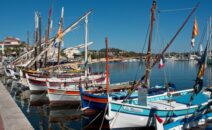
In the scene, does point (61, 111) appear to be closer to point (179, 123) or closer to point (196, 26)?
point (179, 123)

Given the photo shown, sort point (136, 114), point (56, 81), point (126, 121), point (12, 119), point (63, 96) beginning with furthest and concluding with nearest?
point (56, 81) < point (63, 96) < point (126, 121) < point (136, 114) < point (12, 119)

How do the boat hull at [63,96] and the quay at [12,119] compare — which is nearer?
the quay at [12,119]

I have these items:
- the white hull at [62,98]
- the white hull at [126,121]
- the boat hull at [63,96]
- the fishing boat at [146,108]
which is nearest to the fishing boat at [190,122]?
the fishing boat at [146,108]

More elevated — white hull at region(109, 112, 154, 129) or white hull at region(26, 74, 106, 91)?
white hull at region(26, 74, 106, 91)

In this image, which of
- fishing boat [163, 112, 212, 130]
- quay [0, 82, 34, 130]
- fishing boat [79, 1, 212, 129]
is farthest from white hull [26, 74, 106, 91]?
fishing boat [163, 112, 212, 130]

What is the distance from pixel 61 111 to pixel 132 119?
950 cm

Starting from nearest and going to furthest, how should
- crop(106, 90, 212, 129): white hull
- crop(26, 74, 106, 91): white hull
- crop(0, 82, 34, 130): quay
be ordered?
crop(0, 82, 34, 130): quay, crop(106, 90, 212, 129): white hull, crop(26, 74, 106, 91): white hull

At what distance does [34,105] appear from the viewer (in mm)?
26688

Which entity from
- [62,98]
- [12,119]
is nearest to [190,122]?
[12,119]

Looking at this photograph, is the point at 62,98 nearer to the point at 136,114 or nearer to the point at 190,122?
the point at 136,114

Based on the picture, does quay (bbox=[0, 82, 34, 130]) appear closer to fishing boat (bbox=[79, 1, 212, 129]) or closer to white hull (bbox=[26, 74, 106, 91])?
fishing boat (bbox=[79, 1, 212, 129])

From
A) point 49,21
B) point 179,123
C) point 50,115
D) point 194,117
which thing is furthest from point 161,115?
point 49,21

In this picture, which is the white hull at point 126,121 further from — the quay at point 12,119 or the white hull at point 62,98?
the white hull at point 62,98

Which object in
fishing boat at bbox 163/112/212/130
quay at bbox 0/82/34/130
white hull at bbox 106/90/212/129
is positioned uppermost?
quay at bbox 0/82/34/130
